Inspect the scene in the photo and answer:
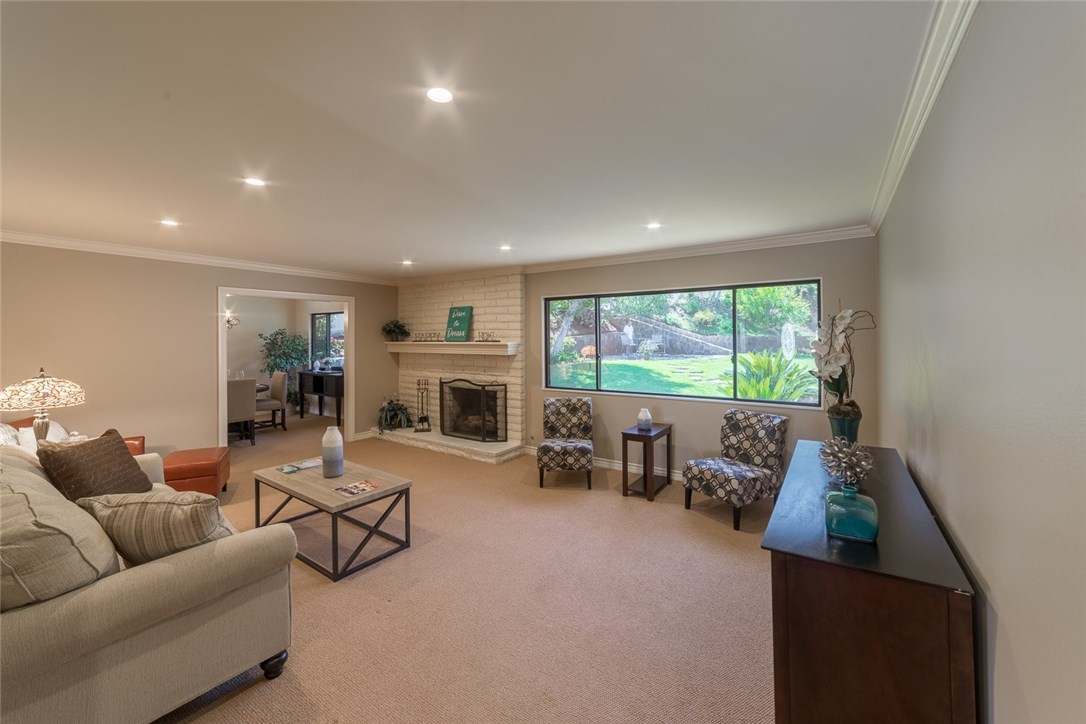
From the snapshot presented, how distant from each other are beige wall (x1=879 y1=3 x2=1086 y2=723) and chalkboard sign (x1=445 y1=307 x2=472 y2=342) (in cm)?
495

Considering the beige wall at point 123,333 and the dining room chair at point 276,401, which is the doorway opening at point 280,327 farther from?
the beige wall at point 123,333

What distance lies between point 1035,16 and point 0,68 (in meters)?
2.82

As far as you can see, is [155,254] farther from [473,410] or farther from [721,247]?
[721,247]

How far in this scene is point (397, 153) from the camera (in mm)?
2107

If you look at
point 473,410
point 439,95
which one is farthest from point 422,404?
point 439,95

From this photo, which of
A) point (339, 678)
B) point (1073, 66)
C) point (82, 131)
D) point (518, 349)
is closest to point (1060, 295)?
point (1073, 66)

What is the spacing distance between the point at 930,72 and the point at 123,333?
6.16m

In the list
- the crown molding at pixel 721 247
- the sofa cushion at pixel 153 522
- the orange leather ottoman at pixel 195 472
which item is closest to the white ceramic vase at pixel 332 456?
the sofa cushion at pixel 153 522

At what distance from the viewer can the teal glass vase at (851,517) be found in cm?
125

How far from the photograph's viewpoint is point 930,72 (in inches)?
55.4

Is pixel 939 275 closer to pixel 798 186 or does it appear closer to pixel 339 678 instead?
pixel 798 186

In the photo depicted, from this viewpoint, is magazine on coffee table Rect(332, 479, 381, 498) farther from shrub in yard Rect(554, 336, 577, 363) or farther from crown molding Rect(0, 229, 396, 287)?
crown molding Rect(0, 229, 396, 287)

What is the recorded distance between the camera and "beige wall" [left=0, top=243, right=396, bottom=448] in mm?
3762

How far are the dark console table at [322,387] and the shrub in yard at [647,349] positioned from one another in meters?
5.00
